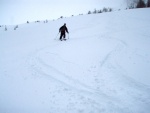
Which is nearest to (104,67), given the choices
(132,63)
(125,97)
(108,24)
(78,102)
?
(132,63)

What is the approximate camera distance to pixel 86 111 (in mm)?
5844

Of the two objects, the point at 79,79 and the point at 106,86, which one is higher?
the point at 79,79

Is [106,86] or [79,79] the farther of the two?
[79,79]

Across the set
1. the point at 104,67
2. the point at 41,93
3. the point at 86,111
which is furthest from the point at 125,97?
the point at 41,93

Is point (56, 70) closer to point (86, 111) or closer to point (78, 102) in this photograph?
point (78, 102)

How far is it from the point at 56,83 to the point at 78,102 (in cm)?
191

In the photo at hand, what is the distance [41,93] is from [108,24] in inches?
625

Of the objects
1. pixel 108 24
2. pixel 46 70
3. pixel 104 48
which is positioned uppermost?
pixel 108 24

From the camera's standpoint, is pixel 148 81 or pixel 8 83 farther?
pixel 8 83

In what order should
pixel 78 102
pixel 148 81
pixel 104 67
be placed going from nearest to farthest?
pixel 78 102, pixel 148 81, pixel 104 67

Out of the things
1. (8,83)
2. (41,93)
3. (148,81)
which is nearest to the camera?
(41,93)

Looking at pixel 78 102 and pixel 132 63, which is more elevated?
pixel 132 63

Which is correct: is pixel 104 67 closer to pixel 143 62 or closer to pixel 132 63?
pixel 132 63

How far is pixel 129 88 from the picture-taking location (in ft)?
23.5
